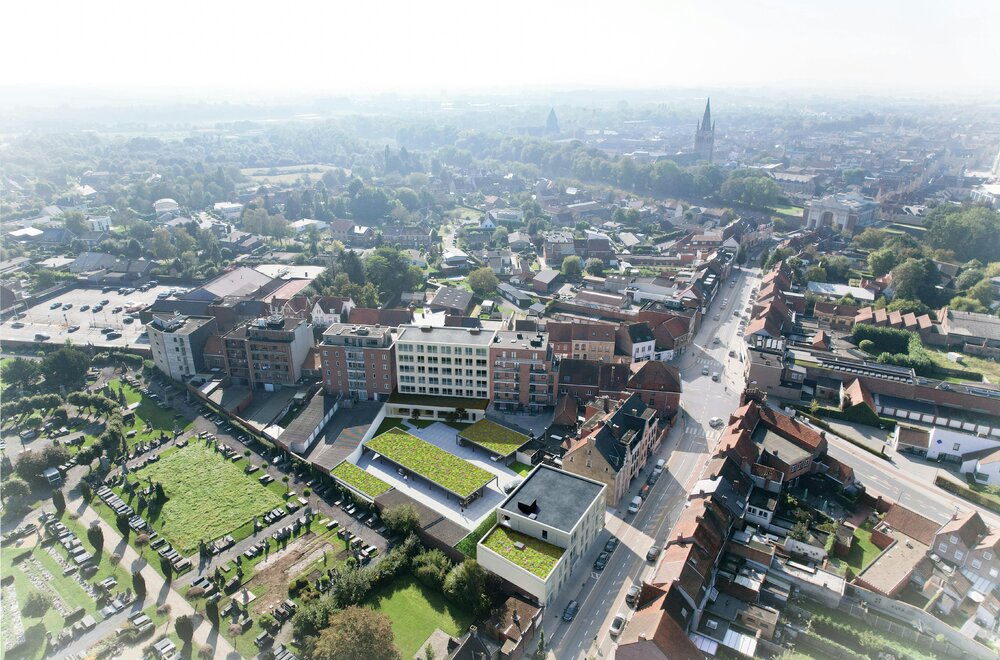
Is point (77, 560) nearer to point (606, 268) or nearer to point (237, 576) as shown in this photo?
point (237, 576)

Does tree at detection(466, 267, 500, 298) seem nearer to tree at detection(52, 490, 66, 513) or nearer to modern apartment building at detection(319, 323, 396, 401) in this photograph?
modern apartment building at detection(319, 323, 396, 401)

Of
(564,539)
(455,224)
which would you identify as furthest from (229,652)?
(455,224)

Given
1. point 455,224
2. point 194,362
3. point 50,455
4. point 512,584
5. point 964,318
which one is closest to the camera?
point 512,584

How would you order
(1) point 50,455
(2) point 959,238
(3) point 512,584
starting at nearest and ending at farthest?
(3) point 512,584 < (1) point 50,455 < (2) point 959,238

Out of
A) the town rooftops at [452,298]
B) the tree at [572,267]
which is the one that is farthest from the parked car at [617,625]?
the tree at [572,267]

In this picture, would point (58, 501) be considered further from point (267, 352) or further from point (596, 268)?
point (596, 268)

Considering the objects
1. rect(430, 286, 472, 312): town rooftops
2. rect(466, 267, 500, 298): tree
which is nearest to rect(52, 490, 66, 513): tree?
rect(430, 286, 472, 312): town rooftops
